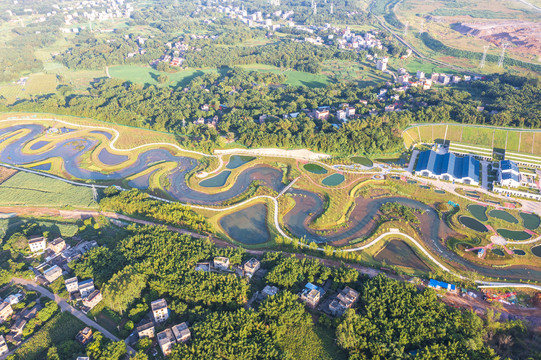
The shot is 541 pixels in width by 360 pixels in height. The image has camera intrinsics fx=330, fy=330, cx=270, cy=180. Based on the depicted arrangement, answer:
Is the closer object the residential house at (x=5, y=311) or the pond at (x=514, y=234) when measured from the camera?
the residential house at (x=5, y=311)

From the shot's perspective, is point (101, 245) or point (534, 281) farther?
point (101, 245)

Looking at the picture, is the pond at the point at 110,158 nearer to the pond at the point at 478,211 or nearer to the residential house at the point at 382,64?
the pond at the point at 478,211

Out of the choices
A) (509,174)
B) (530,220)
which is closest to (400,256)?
(530,220)

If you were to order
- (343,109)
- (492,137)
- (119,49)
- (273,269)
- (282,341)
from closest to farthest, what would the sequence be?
(282,341)
(273,269)
(492,137)
(343,109)
(119,49)

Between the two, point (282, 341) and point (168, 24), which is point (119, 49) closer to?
point (168, 24)

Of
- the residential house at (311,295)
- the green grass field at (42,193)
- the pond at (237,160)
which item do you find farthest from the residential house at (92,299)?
the pond at (237,160)

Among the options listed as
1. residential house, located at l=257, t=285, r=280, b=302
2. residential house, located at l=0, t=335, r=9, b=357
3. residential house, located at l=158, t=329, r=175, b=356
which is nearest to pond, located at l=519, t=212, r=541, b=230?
residential house, located at l=257, t=285, r=280, b=302

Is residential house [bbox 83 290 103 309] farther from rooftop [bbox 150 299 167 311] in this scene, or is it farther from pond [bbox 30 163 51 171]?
pond [bbox 30 163 51 171]

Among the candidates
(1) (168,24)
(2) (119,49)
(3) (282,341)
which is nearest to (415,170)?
(3) (282,341)
